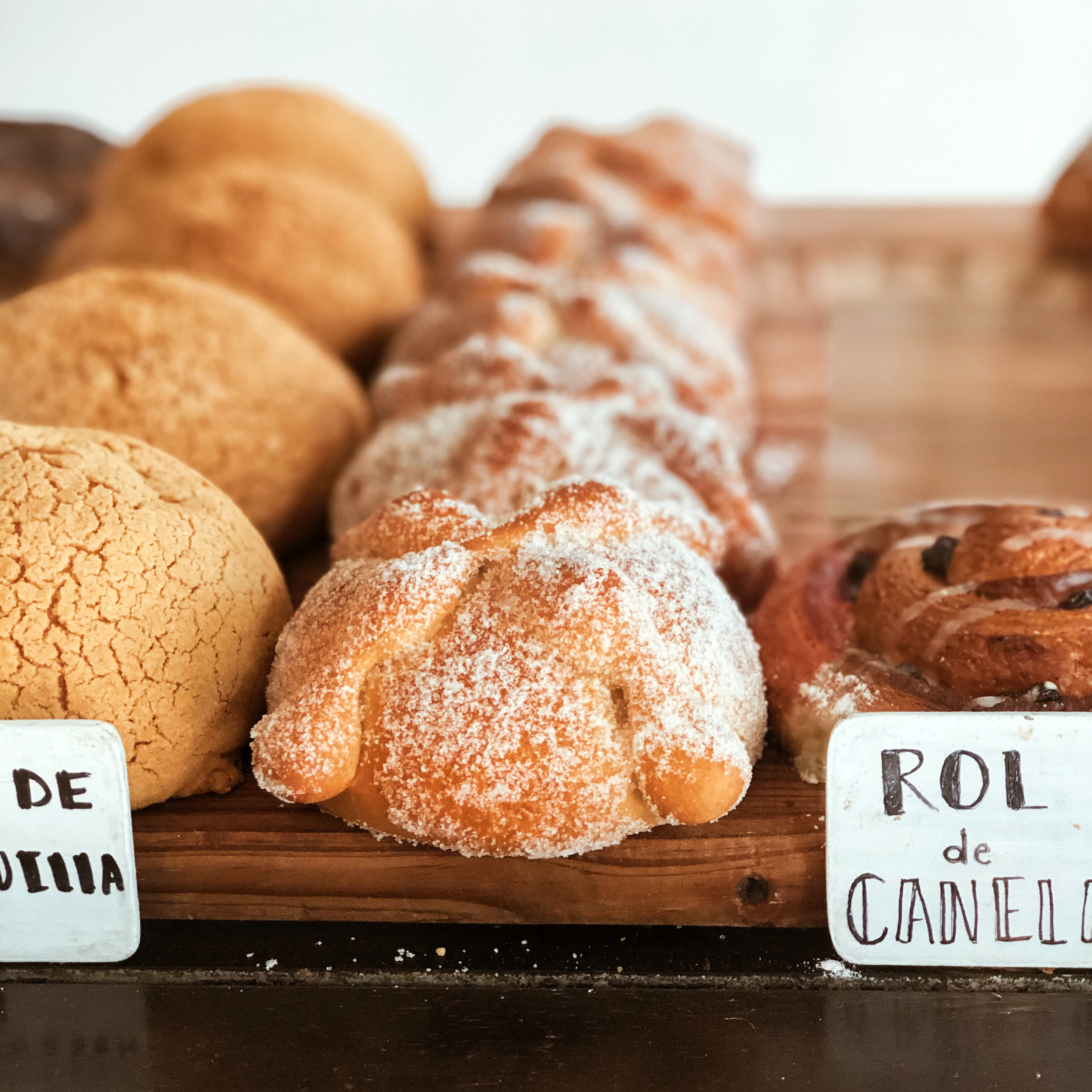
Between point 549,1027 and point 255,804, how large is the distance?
10.5 inches

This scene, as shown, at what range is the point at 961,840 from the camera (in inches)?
27.3

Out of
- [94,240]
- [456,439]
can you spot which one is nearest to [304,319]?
[94,240]

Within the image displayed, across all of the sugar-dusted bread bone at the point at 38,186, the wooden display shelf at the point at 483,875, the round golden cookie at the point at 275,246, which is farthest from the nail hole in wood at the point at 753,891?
the sugar-dusted bread bone at the point at 38,186

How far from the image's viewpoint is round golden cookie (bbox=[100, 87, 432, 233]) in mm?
1680

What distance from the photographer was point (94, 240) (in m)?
1.56

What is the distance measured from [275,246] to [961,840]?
1.16m

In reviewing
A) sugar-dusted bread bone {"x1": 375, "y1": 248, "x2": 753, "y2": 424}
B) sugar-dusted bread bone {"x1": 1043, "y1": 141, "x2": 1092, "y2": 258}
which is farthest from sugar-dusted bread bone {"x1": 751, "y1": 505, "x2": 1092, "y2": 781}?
sugar-dusted bread bone {"x1": 1043, "y1": 141, "x2": 1092, "y2": 258}

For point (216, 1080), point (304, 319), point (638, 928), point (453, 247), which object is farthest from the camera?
point (453, 247)

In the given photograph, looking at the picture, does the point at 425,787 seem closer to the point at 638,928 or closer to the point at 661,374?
the point at 638,928

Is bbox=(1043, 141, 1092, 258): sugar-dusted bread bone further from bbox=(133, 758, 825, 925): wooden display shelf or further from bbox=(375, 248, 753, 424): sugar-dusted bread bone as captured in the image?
bbox=(133, 758, 825, 925): wooden display shelf

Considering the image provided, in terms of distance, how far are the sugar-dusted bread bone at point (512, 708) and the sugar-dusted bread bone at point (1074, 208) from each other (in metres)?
1.42

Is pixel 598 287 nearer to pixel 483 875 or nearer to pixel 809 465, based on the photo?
pixel 809 465

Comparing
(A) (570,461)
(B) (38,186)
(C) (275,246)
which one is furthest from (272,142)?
(A) (570,461)

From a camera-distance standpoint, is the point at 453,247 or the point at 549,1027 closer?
the point at 549,1027
